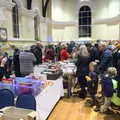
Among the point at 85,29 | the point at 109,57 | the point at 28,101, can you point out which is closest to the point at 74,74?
the point at 109,57

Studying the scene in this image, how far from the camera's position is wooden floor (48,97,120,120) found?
4.40 meters

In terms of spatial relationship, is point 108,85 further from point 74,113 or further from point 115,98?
point 74,113

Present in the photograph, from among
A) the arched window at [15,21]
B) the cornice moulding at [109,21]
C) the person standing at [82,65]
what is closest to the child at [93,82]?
the person standing at [82,65]

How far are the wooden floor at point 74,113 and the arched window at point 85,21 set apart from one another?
10571mm

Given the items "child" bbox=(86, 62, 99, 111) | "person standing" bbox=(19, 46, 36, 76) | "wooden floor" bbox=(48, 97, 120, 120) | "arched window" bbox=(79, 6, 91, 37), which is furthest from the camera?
"arched window" bbox=(79, 6, 91, 37)

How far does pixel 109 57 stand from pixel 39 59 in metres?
2.89

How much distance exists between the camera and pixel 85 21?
15.5 metres

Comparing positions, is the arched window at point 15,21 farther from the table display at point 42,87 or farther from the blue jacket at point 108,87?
the blue jacket at point 108,87

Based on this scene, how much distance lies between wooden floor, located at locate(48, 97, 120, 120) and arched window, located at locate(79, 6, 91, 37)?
1057 centimetres

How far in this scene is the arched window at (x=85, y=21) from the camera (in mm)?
15484

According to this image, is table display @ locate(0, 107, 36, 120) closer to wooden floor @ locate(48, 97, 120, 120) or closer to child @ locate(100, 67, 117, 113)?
wooden floor @ locate(48, 97, 120, 120)

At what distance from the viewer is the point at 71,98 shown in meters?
5.83

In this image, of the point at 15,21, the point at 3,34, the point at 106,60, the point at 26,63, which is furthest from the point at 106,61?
the point at 15,21

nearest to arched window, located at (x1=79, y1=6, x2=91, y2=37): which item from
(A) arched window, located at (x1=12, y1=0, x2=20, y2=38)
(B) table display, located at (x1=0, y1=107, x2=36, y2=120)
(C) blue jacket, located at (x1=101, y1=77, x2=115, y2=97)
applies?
(A) arched window, located at (x1=12, y1=0, x2=20, y2=38)
